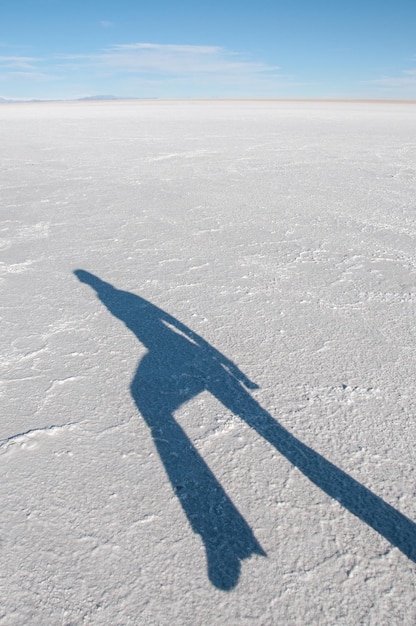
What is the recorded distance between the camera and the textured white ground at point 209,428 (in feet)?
4.94

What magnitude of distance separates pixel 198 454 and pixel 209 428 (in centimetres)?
18

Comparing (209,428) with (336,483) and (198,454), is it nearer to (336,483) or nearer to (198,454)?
(198,454)

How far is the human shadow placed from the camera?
5.43 feet

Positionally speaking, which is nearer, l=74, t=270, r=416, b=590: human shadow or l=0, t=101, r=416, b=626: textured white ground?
l=0, t=101, r=416, b=626: textured white ground

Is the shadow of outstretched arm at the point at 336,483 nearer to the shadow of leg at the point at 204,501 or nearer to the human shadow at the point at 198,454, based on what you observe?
the human shadow at the point at 198,454

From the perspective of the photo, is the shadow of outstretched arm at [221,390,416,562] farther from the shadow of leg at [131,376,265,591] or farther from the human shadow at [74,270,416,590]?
the shadow of leg at [131,376,265,591]

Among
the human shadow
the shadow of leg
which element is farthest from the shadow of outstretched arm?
the shadow of leg

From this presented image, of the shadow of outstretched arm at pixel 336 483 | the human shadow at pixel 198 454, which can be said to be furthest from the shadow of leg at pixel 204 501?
the shadow of outstretched arm at pixel 336 483

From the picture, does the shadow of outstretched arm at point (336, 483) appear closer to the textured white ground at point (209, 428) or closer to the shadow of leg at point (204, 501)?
the textured white ground at point (209, 428)

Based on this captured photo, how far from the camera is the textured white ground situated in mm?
1507

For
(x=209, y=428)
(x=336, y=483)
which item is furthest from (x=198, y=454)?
(x=336, y=483)

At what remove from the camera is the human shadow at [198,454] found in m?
1.65

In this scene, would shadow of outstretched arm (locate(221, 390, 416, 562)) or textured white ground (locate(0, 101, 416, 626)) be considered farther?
shadow of outstretched arm (locate(221, 390, 416, 562))

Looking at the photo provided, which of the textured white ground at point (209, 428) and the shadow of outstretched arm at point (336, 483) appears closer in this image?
the textured white ground at point (209, 428)
